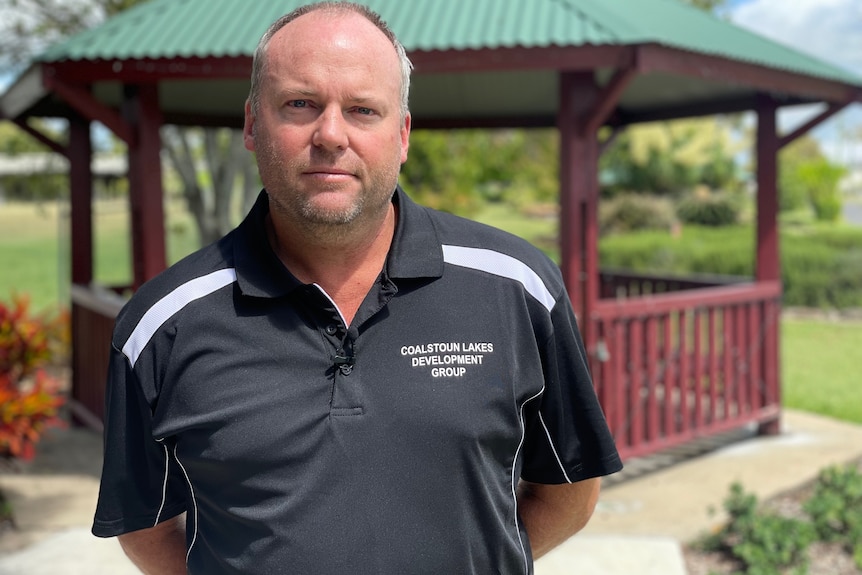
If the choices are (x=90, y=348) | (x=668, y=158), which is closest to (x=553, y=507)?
(x=90, y=348)

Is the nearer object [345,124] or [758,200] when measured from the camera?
[345,124]

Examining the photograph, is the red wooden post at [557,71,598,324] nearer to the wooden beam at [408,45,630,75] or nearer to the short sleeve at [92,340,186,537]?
the wooden beam at [408,45,630,75]

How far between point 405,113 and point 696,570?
375cm

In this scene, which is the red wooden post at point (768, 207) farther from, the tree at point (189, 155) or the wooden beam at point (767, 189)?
the tree at point (189, 155)

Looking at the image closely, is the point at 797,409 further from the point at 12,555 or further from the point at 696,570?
the point at 12,555

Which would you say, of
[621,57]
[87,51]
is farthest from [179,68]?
[621,57]

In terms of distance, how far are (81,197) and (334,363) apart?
7.05 meters

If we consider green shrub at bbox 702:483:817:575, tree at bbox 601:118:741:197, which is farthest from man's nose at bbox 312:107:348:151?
tree at bbox 601:118:741:197

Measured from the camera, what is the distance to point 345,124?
5.58 feet

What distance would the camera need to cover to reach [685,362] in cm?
666

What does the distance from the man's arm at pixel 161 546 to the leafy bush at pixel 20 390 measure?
3452 mm

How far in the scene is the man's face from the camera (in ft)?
5.56


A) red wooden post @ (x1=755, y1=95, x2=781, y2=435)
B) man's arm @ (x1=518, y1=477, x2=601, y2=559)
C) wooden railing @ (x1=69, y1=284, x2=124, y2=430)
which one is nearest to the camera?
man's arm @ (x1=518, y1=477, x2=601, y2=559)

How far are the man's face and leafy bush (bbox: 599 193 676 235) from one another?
24090mm
